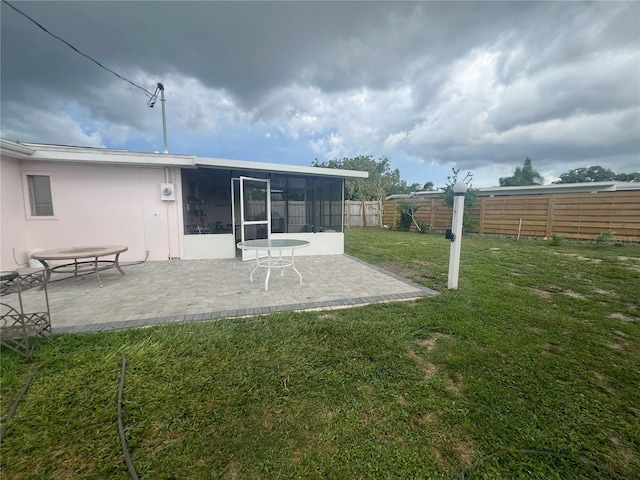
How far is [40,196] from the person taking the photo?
18.9 feet

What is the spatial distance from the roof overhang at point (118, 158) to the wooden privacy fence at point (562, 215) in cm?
972

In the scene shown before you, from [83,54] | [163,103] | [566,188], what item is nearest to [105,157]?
[83,54]

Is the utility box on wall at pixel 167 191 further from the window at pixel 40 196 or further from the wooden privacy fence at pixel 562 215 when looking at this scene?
the wooden privacy fence at pixel 562 215

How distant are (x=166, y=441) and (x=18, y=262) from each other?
700 cm

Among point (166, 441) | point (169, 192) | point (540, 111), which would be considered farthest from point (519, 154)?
point (166, 441)

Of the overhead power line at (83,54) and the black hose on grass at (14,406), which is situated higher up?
the overhead power line at (83,54)

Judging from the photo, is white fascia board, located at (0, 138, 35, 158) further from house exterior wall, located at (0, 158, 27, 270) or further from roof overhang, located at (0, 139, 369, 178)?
house exterior wall, located at (0, 158, 27, 270)

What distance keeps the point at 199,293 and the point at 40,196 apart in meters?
5.24

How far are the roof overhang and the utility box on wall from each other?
478mm

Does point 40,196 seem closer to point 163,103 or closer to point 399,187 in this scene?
point 163,103

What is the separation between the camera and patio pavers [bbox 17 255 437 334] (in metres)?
3.15

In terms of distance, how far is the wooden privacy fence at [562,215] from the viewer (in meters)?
8.46

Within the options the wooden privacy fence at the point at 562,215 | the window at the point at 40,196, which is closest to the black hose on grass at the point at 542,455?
A: the window at the point at 40,196

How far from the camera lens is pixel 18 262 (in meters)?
5.48
